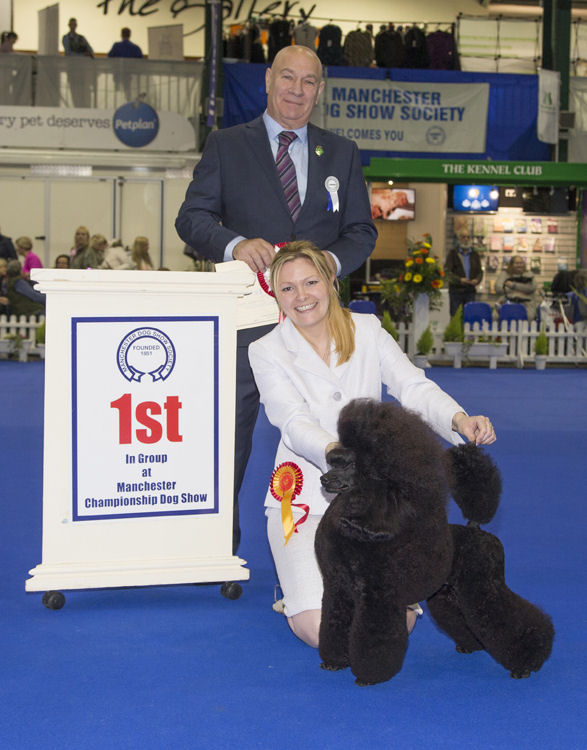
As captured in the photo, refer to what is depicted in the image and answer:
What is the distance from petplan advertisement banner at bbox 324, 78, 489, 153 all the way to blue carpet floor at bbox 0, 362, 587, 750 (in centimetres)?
1090

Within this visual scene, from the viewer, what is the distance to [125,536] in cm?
269

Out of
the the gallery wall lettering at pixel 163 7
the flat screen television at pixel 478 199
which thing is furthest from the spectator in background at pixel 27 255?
the flat screen television at pixel 478 199

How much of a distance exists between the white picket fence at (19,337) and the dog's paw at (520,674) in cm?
1011

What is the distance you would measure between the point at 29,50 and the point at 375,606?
19412mm

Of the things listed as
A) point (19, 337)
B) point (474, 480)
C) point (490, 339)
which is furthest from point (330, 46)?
point (474, 480)

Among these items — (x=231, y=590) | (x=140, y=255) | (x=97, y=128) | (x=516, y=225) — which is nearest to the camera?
(x=231, y=590)

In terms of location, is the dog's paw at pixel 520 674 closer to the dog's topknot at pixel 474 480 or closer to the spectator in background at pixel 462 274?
the dog's topknot at pixel 474 480

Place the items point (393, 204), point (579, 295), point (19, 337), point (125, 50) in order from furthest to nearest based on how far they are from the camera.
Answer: point (393, 204) < point (125, 50) < point (579, 295) < point (19, 337)

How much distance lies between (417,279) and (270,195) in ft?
27.7

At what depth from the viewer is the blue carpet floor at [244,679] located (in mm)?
1830

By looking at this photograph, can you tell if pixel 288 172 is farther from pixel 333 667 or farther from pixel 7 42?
pixel 7 42

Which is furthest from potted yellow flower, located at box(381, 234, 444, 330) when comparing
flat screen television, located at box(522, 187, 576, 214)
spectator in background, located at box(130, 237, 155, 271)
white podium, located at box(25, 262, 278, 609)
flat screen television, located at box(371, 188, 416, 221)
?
white podium, located at box(25, 262, 278, 609)

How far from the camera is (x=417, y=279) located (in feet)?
36.5

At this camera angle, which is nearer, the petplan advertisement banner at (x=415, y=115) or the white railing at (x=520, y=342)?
the white railing at (x=520, y=342)
